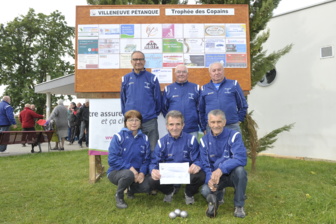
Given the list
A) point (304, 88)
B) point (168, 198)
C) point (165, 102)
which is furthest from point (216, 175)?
point (304, 88)

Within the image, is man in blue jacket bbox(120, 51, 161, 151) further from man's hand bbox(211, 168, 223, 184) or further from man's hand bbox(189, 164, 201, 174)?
man's hand bbox(211, 168, 223, 184)

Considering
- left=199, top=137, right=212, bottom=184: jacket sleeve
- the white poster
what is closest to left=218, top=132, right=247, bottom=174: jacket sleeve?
left=199, top=137, right=212, bottom=184: jacket sleeve

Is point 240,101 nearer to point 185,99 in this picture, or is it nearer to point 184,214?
point 185,99

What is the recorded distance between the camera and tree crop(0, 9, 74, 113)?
2837 centimetres

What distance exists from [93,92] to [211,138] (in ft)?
8.26

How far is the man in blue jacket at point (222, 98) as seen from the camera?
13.7 ft

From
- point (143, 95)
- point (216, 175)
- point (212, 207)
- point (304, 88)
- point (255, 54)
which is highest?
point (255, 54)

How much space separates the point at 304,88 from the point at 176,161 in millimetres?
6779

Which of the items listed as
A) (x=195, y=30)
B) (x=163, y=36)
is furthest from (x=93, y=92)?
(x=195, y=30)

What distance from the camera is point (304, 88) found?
29.4 ft

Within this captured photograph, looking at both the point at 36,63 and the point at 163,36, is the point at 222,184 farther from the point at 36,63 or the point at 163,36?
the point at 36,63

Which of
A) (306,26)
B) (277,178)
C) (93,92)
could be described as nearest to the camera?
(93,92)

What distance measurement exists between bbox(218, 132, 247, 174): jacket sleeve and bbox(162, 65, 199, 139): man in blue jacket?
0.89 metres

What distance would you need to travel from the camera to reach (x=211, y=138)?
371cm
